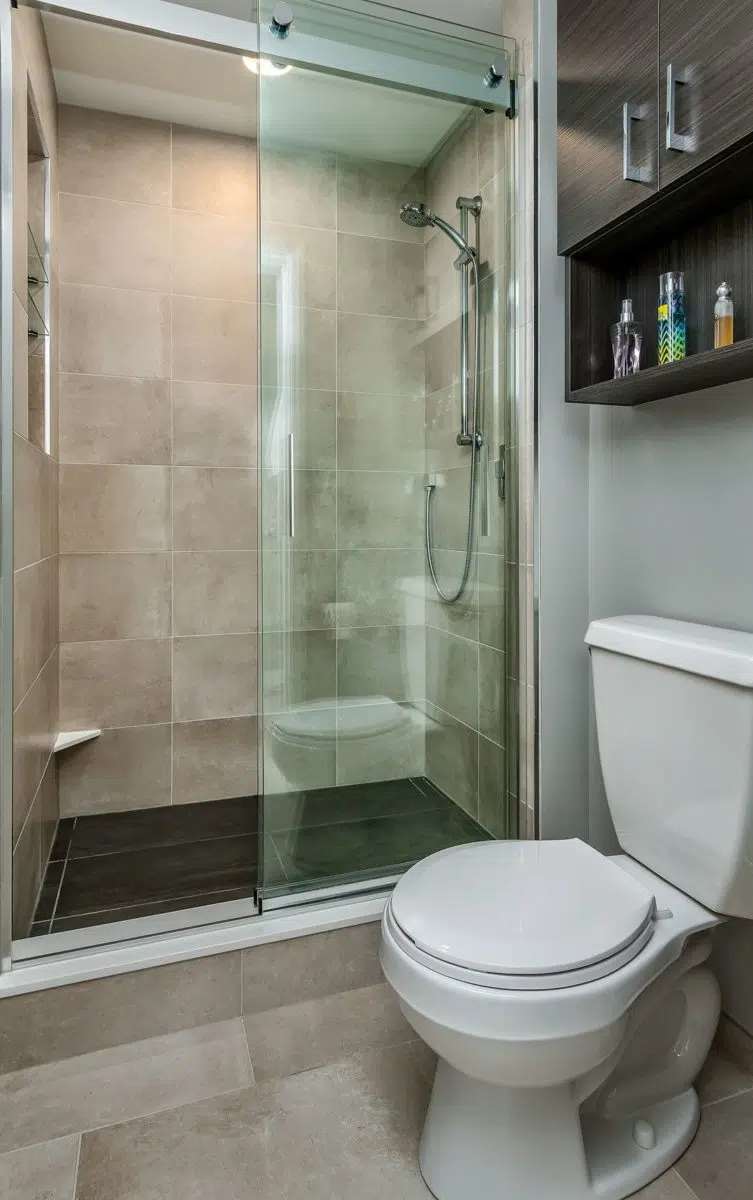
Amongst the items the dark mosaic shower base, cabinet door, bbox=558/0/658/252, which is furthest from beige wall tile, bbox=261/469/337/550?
the dark mosaic shower base

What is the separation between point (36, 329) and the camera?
1.88 metres

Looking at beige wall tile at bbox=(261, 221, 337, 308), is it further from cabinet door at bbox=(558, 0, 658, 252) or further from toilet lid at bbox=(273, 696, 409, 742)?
toilet lid at bbox=(273, 696, 409, 742)

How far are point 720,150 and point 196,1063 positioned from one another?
1.86 metres

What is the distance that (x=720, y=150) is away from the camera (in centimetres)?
108

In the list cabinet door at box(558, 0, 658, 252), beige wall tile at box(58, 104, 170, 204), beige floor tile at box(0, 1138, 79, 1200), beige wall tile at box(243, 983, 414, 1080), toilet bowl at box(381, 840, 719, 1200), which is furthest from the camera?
beige wall tile at box(58, 104, 170, 204)

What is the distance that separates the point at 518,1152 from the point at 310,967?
0.56 m

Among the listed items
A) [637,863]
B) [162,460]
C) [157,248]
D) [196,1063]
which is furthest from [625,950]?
[157,248]

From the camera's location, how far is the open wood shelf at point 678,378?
1.13 metres

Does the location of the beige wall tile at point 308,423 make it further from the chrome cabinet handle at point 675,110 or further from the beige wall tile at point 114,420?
the beige wall tile at point 114,420

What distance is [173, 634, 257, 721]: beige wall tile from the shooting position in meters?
2.44

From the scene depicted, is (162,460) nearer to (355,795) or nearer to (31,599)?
(31,599)

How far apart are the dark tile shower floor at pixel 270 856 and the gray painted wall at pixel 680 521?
1.52 feet

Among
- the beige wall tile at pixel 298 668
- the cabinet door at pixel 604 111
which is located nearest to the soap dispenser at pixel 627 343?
the cabinet door at pixel 604 111

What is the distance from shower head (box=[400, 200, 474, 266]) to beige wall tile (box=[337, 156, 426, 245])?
0.4 inches
